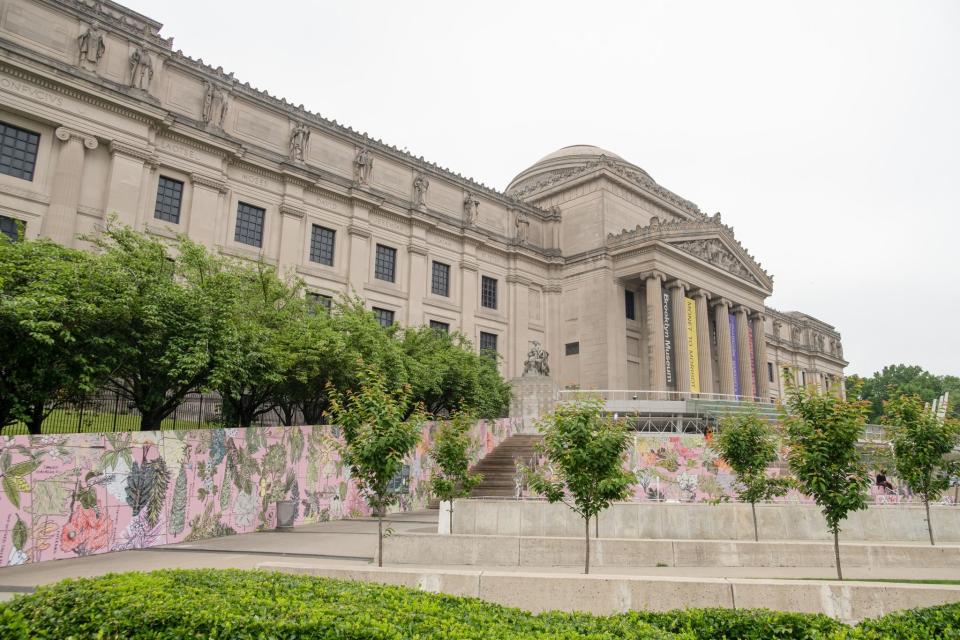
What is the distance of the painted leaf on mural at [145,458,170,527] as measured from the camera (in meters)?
16.6

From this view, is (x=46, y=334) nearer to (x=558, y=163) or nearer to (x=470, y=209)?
(x=470, y=209)

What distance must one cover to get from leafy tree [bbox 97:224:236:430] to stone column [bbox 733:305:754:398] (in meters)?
45.5

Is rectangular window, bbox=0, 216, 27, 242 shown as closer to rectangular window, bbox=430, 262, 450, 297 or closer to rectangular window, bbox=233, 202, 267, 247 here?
rectangular window, bbox=233, 202, 267, 247

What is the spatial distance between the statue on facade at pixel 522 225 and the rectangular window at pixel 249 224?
21089 mm

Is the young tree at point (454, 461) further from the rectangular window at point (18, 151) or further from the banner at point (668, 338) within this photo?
the banner at point (668, 338)

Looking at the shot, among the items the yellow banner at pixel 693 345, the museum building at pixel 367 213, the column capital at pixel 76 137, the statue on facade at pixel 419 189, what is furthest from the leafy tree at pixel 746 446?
the column capital at pixel 76 137

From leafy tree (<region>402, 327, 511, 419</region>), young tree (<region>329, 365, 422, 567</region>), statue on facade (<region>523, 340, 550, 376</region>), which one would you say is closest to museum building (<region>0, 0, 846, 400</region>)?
statue on facade (<region>523, 340, 550, 376</region>)

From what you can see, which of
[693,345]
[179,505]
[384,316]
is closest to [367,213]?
[384,316]

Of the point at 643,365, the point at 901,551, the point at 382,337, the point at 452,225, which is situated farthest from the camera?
the point at 643,365

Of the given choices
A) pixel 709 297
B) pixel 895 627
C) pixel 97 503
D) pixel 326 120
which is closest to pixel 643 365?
pixel 709 297

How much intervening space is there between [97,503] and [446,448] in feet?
29.5

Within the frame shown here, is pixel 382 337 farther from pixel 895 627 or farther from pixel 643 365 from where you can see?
pixel 643 365

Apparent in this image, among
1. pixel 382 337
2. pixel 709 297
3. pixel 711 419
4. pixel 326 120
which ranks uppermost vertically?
pixel 326 120

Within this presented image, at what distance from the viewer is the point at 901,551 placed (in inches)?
558
